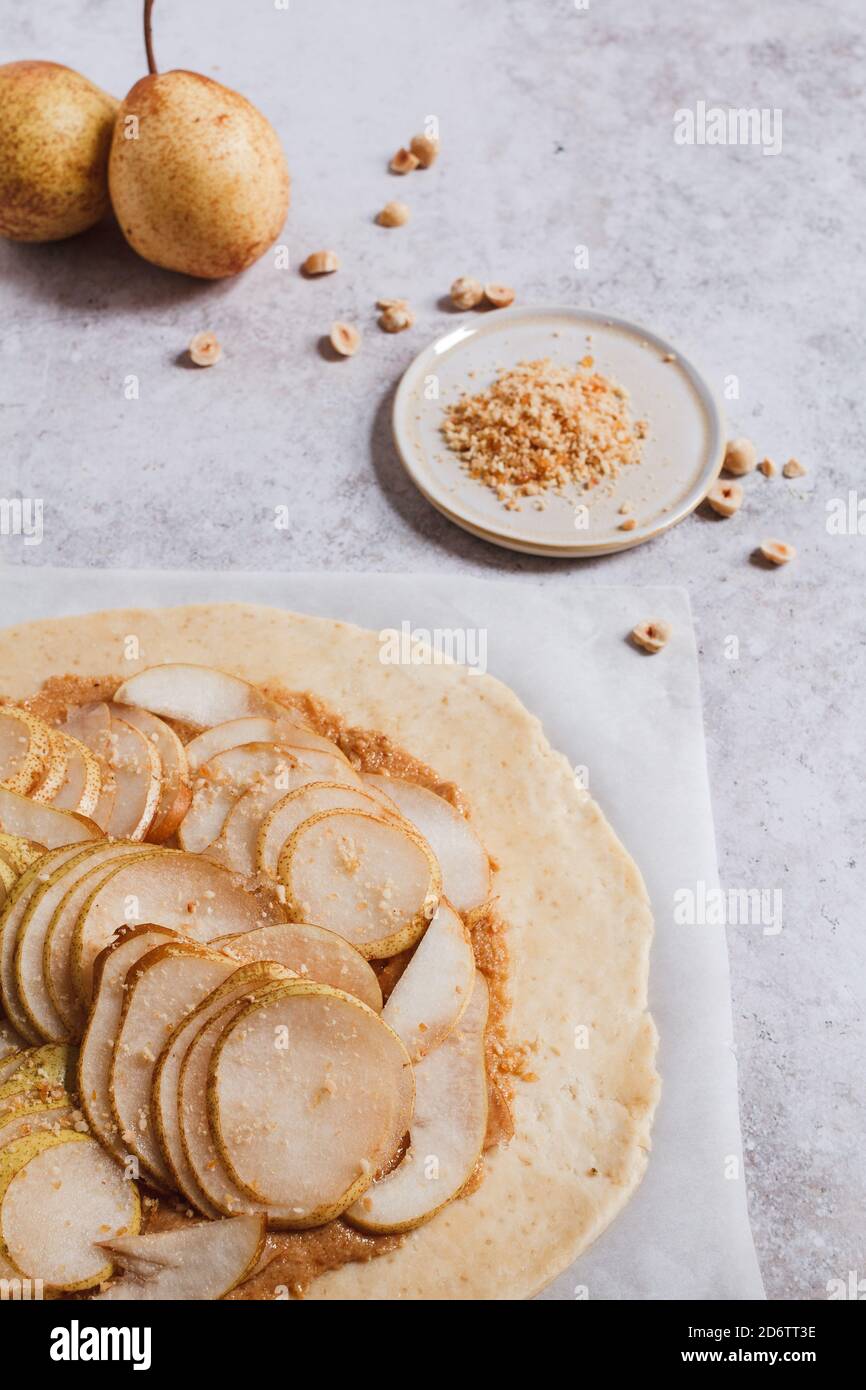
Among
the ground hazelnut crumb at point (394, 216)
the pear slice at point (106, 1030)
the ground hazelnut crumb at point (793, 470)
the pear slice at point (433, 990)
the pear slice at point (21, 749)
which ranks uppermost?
the ground hazelnut crumb at point (394, 216)

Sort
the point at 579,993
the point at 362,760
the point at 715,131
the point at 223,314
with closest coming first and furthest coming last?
the point at 579,993
the point at 362,760
the point at 223,314
the point at 715,131

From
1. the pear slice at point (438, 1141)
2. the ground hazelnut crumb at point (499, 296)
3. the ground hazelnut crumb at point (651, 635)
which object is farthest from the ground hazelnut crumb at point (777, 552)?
the pear slice at point (438, 1141)

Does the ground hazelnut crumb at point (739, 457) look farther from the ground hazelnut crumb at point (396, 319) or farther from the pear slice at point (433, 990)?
the pear slice at point (433, 990)

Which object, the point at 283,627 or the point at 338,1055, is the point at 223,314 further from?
the point at 338,1055

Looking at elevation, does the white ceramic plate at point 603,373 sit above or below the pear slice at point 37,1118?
above

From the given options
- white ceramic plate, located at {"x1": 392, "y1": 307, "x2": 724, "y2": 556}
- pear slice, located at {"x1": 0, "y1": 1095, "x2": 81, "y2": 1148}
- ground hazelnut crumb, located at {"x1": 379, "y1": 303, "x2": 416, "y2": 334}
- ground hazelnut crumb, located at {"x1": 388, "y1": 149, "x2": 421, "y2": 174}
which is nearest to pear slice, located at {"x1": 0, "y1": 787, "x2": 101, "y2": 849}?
pear slice, located at {"x1": 0, "y1": 1095, "x2": 81, "y2": 1148}

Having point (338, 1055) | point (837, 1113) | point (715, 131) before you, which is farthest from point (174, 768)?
point (715, 131)

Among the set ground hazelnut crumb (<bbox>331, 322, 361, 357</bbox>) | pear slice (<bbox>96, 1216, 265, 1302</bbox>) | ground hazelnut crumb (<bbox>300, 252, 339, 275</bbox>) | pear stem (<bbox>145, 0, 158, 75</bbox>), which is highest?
pear stem (<bbox>145, 0, 158, 75</bbox>)

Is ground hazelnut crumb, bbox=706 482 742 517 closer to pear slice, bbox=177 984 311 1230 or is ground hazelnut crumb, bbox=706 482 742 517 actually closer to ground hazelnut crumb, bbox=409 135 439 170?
ground hazelnut crumb, bbox=409 135 439 170
